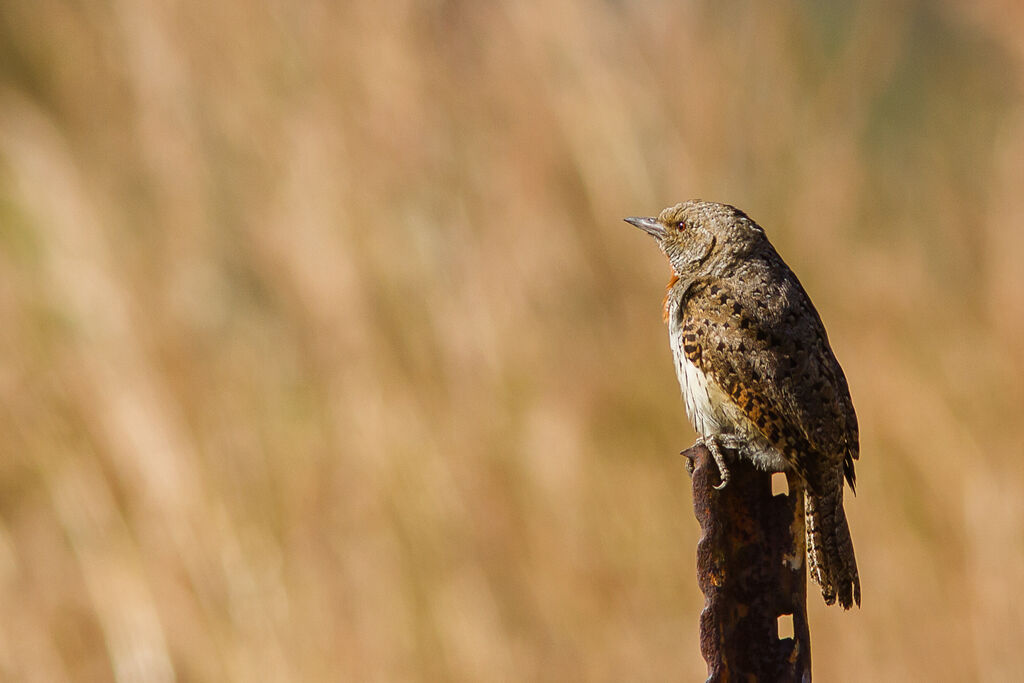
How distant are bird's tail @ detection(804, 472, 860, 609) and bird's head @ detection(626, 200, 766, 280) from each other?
0.55 m

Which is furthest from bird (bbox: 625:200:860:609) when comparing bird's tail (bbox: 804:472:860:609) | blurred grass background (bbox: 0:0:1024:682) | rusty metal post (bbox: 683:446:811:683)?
blurred grass background (bbox: 0:0:1024:682)

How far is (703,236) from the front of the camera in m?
2.53

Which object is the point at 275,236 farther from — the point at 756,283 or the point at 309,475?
the point at 756,283

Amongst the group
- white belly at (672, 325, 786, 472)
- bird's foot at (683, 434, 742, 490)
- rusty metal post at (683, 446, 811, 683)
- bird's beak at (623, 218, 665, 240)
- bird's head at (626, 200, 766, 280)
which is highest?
bird's beak at (623, 218, 665, 240)

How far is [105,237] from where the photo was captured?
4668 mm

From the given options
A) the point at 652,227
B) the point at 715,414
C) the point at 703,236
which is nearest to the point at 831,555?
the point at 715,414

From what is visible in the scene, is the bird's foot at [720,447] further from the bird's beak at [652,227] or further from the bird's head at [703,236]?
the bird's beak at [652,227]

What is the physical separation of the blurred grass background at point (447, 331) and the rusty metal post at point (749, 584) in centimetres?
251

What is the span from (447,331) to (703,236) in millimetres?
2142

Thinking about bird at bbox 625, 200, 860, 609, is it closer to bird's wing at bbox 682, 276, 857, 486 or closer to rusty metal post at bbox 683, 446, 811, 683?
bird's wing at bbox 682, 276, 857, 486

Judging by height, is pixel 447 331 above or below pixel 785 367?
above

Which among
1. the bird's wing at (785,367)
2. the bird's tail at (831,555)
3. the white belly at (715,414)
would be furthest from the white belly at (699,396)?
the bird's tail at (831,555)

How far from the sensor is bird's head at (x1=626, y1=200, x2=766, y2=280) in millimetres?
2439

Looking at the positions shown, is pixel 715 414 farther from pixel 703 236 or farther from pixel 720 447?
pixel 703 236
